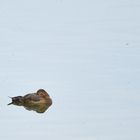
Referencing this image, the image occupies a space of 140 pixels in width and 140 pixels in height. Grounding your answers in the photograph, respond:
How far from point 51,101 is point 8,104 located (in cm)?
48

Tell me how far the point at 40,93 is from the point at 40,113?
29cm

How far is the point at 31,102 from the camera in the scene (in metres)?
25.5

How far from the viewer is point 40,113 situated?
2538 centimetres

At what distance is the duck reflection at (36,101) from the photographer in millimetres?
25406

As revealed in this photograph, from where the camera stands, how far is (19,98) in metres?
25.4

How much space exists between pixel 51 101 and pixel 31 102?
214mm

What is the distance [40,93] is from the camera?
25578mm

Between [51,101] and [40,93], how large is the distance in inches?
5.7

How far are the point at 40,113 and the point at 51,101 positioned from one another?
0.26 meters

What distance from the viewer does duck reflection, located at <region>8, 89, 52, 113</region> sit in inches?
1000

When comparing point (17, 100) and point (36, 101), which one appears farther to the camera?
point (36, 101)

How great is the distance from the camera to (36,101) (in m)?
25.7

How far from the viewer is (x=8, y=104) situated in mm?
25406
